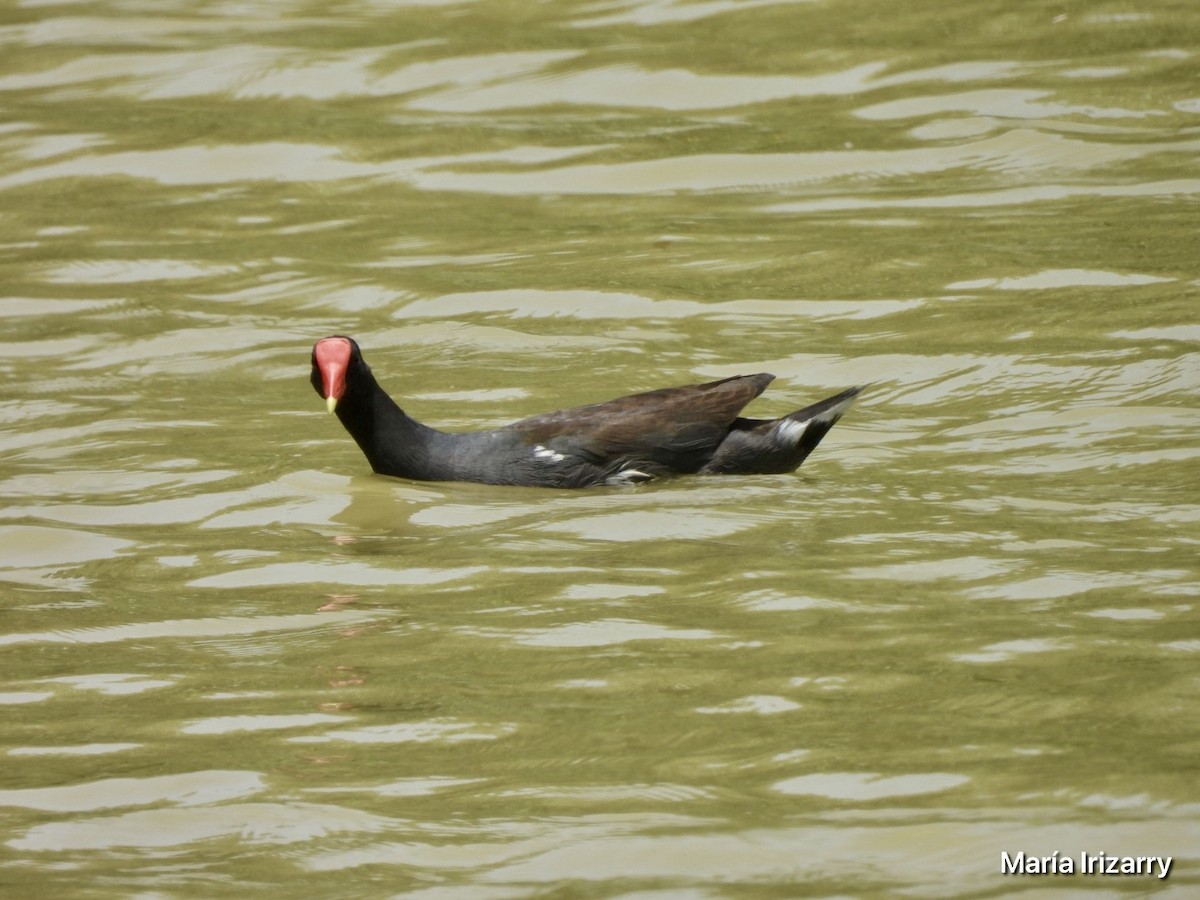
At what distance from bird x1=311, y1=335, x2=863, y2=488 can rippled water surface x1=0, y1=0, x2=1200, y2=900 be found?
0.13 m

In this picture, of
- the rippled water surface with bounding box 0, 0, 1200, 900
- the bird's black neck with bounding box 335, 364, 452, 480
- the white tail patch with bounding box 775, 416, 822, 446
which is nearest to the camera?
the rippled water surface with bounding box 0, 0, 1200, 900

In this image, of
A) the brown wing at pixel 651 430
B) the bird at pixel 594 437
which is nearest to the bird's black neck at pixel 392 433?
the bird at pixel 594 437

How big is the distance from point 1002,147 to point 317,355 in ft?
17.7

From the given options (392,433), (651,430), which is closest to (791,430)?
(651,430)

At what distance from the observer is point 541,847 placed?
4047 mm

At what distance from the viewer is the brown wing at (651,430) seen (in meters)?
7.07

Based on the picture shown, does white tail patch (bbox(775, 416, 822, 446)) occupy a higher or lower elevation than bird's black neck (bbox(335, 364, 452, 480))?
lower

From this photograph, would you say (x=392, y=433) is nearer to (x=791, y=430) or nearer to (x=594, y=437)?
(x=594, y=437)

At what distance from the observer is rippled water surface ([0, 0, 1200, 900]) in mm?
4207

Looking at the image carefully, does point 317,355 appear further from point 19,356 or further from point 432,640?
point 19,356

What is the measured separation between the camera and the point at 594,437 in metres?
7.05

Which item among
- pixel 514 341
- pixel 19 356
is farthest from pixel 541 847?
pixel 19 356

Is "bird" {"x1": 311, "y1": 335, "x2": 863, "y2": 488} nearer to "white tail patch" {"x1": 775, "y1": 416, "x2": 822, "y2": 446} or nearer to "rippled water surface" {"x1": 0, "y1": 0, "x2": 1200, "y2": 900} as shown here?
"white tail patch" {"x1": 775, "y1": 416, "x2": 822, "y2": 446}

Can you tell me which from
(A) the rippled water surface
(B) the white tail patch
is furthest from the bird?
(A) the rippled water surface
